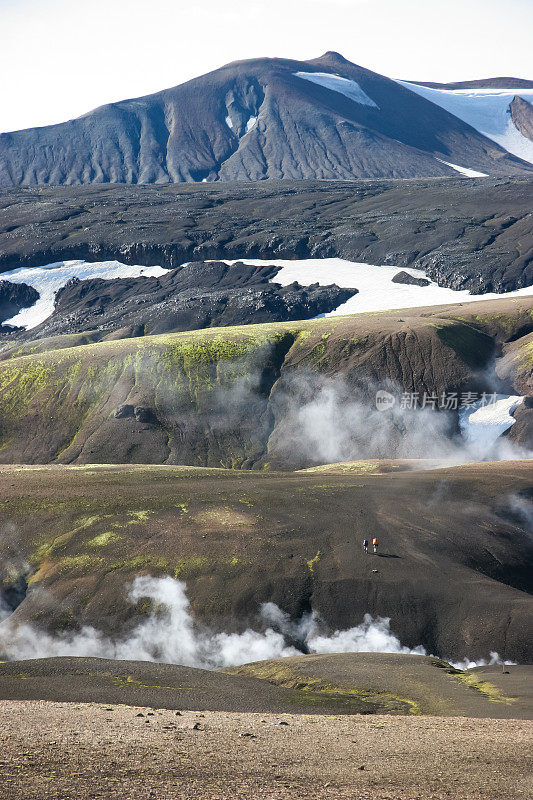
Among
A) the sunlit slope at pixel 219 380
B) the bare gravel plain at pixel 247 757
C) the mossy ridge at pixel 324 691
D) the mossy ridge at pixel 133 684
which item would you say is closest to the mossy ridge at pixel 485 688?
the mossy ridge at pixel 324 691

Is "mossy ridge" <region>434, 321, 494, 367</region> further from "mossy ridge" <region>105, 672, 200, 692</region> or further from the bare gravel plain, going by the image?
the bare gravel plain

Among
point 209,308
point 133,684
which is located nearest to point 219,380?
point 209,308

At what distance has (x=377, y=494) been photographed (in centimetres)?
6738

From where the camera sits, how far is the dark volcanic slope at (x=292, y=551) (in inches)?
2060

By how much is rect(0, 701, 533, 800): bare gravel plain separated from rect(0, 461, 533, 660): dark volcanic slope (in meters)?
21.2

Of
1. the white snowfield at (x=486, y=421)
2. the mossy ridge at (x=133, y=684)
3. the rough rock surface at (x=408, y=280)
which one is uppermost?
the mossy ridge at (x=133, y=684)

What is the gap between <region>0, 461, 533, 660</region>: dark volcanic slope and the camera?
5231 centimetres

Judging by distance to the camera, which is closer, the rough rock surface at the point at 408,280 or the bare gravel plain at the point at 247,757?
the bare gravel plain at the point at 247,757

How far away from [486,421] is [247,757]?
3388 inches

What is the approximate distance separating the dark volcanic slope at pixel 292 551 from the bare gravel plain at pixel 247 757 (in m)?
21.2

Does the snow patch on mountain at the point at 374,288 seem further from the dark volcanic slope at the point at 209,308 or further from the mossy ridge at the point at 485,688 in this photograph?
the mossy ridge at the point at 485,688

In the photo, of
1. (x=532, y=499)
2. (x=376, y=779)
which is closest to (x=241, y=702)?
(x=376, y=779)

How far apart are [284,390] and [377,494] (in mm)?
49563

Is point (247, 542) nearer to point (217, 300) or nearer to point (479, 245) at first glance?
point (217, 300)
